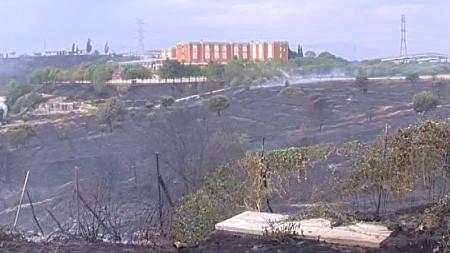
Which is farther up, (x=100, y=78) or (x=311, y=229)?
(x=100, y=78)

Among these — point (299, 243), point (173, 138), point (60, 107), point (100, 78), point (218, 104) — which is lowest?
point (60, 107)

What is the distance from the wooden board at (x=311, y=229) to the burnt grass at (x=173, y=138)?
192cm

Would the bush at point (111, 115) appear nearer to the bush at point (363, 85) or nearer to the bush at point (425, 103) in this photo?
the bush at point (363, 85)

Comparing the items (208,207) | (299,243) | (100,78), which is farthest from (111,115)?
(299,243)

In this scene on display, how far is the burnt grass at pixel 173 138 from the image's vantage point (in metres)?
11.7

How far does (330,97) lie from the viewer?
2548cm

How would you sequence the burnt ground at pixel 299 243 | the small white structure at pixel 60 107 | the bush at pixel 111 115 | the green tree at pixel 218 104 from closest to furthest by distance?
the burnt ground at pixel 299 243 → the bush at pixel 111 115 → the green tree at pixel 218 104 → the small white structure at pixel 60 107

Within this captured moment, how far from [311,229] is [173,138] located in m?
11.9

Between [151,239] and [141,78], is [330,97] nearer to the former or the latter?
[141,78]

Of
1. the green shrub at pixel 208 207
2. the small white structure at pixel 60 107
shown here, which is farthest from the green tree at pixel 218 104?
the green shrub at pixel 208 207

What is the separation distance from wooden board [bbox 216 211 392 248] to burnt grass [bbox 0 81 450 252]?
1.92m

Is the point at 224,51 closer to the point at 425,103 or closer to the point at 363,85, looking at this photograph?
the point at 363,85

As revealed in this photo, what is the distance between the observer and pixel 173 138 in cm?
1645

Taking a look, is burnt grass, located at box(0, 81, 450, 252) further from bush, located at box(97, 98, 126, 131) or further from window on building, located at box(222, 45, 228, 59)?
window on building, located at box(222, 45, 228, 59)
